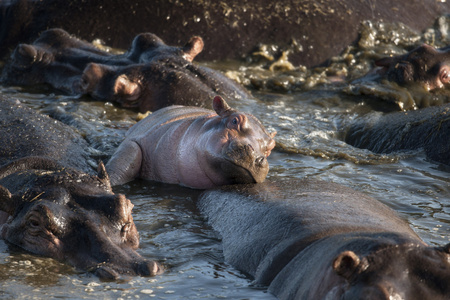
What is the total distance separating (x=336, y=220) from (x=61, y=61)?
5915mm

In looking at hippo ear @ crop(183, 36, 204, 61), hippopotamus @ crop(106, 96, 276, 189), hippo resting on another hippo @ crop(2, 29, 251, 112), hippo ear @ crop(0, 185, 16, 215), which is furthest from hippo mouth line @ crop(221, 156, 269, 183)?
hippo ear @ crop(183, 36, 204, 61)

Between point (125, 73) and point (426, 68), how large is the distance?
358 cm

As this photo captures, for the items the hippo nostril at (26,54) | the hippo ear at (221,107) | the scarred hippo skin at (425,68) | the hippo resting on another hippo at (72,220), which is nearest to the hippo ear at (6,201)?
the hippo resting on another hippo at (72,220)

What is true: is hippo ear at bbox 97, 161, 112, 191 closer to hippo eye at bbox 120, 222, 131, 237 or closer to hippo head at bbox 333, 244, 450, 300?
hippo eye at bbox 120, 222, 131, 237

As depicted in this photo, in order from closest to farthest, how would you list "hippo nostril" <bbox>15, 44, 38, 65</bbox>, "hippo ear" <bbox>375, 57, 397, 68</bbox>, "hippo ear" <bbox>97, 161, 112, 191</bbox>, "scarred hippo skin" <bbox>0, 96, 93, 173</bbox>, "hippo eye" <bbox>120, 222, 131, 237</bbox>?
1. "hippo eye" <bbox>120, 222, 131, 237</bbox>
2. "hippo ear" <bbox>97, 161, 112, 191</bbox>
3. "scarred hippo skin" <bbox>0, 96, 93, 173</bbox>
4. "hippo nostril" <bbox>15, 44, 38, 65</bbox>
5. "hippo ear" <bbox>375, 57, 397, 68</bbox>

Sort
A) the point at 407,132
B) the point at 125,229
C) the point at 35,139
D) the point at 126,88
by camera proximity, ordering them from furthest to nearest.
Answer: the point at 126,88, the point at 407,132, the point at 35,139, the point at 125,229

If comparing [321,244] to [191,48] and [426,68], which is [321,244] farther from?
[426,68]

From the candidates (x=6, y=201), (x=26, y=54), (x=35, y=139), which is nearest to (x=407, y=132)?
(x=35, y=139)

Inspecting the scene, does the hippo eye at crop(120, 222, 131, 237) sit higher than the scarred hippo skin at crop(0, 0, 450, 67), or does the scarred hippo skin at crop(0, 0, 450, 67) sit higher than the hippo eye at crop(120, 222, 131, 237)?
the scarred hippo skin at crop(0, 0, 450, 67)

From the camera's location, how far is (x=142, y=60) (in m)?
8.94

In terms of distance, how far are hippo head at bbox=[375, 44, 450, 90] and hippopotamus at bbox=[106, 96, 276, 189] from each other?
11.8 ft

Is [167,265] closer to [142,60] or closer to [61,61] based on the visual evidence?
[142,60]

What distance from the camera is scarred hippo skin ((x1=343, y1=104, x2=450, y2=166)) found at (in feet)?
23.4

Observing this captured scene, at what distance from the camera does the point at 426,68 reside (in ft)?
31.0
